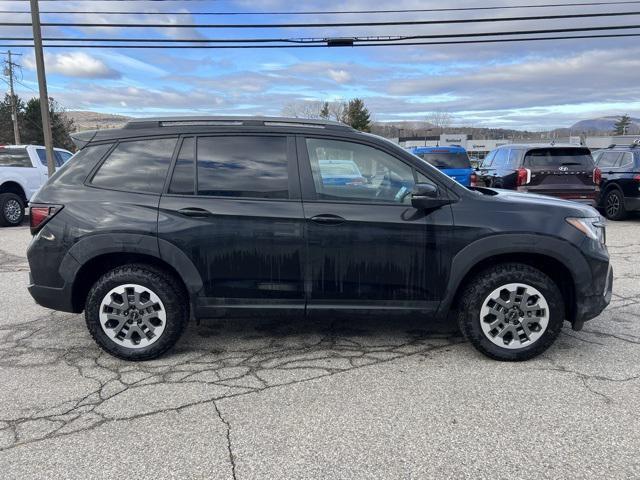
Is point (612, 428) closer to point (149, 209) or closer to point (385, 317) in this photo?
point (385, 317)

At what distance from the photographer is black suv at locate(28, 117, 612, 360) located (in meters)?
3.80

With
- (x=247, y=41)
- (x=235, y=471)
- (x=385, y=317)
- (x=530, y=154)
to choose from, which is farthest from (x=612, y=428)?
(x=247, y=41)

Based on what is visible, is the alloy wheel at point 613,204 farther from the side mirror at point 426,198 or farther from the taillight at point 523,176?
the side mirror at point 426,198

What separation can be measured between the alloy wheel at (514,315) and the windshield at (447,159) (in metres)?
10.0

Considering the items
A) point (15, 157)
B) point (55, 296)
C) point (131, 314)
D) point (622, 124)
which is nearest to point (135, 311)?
point (131, 314)

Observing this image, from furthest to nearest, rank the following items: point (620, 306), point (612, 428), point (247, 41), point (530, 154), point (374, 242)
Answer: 1. point (247, 41)
2. point (530, 154)
3. point (620, 306)
4. point (374, 242)
5. point (612, 428)

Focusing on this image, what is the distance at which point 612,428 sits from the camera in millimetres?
2977

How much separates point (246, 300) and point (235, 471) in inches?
59.3

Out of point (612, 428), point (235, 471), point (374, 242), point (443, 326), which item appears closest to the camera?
point (235, 471)

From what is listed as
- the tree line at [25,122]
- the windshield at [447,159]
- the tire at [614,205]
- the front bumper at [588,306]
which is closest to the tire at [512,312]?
the front bumper at [588,306]

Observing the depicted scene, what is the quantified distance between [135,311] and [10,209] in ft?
32.7

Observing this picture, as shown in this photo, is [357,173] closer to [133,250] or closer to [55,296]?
[133,250]

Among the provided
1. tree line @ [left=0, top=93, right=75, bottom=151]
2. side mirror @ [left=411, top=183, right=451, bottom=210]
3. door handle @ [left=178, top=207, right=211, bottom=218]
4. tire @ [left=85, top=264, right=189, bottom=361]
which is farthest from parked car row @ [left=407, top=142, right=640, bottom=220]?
tree line @ [left=0, top=93, right=75, bottom=151]

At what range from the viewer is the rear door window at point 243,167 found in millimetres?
3887
